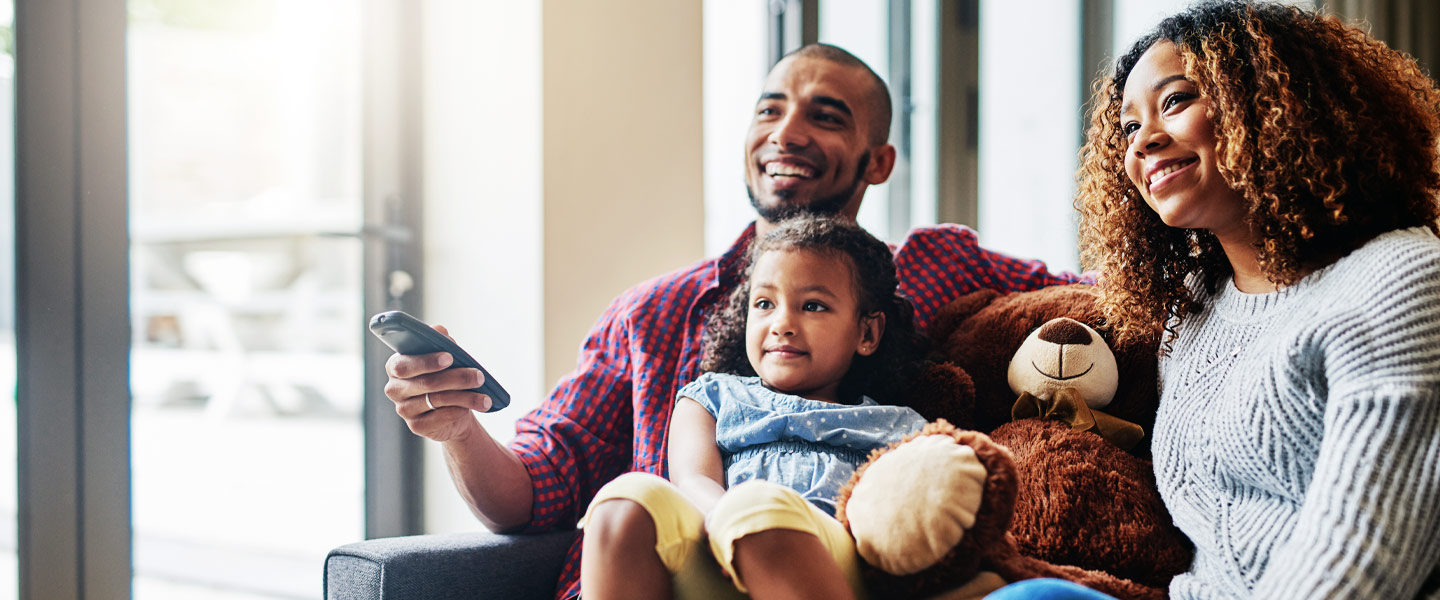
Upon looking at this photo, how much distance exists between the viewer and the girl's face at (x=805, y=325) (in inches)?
53.2

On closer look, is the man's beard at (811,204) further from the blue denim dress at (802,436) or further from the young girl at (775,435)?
the blue denim dress at (802,436)

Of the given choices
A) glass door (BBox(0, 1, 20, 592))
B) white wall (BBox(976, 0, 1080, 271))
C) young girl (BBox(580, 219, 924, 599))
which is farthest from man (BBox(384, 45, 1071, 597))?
white wall (BBox(976, 0, 1080, 271))

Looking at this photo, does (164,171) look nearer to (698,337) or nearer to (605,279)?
(605,279)

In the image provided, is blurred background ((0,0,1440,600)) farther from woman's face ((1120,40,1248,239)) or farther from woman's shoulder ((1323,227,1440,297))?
woman's shoulder ((1323,227,1440,297))

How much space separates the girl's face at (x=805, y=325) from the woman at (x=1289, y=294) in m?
0.38

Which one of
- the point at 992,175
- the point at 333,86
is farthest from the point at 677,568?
the point at 992,175

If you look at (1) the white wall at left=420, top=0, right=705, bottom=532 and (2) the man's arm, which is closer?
(2) the man's arm

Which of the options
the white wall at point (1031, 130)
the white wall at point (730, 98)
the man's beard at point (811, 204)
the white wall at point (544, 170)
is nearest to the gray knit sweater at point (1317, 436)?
the man's beard at point (811, 204)

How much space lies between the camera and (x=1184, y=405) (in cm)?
117

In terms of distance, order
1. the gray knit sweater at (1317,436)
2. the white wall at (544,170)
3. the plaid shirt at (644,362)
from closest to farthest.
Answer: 1. the gray knit sweater at (1317,436)
2. the plaid shirt at (644,362)
3. the white wall at (544,170)

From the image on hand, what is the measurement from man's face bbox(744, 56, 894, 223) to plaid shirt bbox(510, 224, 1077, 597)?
0.38 feet

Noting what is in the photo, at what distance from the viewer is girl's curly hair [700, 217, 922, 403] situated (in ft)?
4.63

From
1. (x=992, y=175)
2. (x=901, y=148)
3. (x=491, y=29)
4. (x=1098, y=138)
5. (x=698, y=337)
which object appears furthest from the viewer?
(x=992, y=175)

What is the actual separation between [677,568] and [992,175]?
9.43ft
